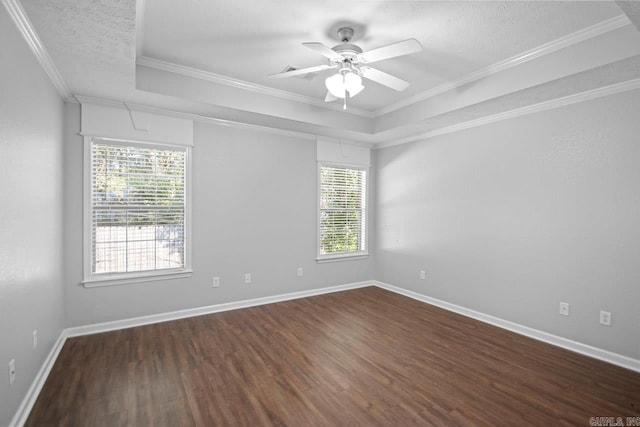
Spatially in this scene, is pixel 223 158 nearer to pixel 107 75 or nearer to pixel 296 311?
pixel 107 75

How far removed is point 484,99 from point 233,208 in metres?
3.24

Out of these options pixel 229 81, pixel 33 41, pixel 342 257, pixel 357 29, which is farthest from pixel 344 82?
pixel 342 257

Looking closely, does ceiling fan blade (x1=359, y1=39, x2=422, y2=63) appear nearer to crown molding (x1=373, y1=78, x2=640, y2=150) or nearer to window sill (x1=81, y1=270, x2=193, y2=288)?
crown molding (x1=373, y1=78, x2=640, y2=150)

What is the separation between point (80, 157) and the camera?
3.25 m

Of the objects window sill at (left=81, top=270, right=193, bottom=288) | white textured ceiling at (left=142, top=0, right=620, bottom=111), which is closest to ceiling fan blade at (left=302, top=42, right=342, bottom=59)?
white textured ceiling at (left=142, top=0, right=620, bottom=111)

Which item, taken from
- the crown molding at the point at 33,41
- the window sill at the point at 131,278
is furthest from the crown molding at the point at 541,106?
the crown molding at the point at 33,41

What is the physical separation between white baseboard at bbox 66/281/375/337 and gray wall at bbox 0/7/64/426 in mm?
508

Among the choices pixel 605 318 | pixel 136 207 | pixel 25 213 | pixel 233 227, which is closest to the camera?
pixel 25 213

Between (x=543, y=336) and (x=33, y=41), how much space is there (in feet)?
Answer: 16.8

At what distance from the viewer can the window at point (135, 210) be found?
3.37m

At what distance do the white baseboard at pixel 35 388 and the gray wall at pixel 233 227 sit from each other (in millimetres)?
553

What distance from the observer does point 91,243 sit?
3.31 meters

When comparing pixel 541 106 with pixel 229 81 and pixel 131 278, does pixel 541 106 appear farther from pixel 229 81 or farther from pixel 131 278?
pixel 131 278

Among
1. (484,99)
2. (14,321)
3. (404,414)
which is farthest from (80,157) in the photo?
(484,99)
